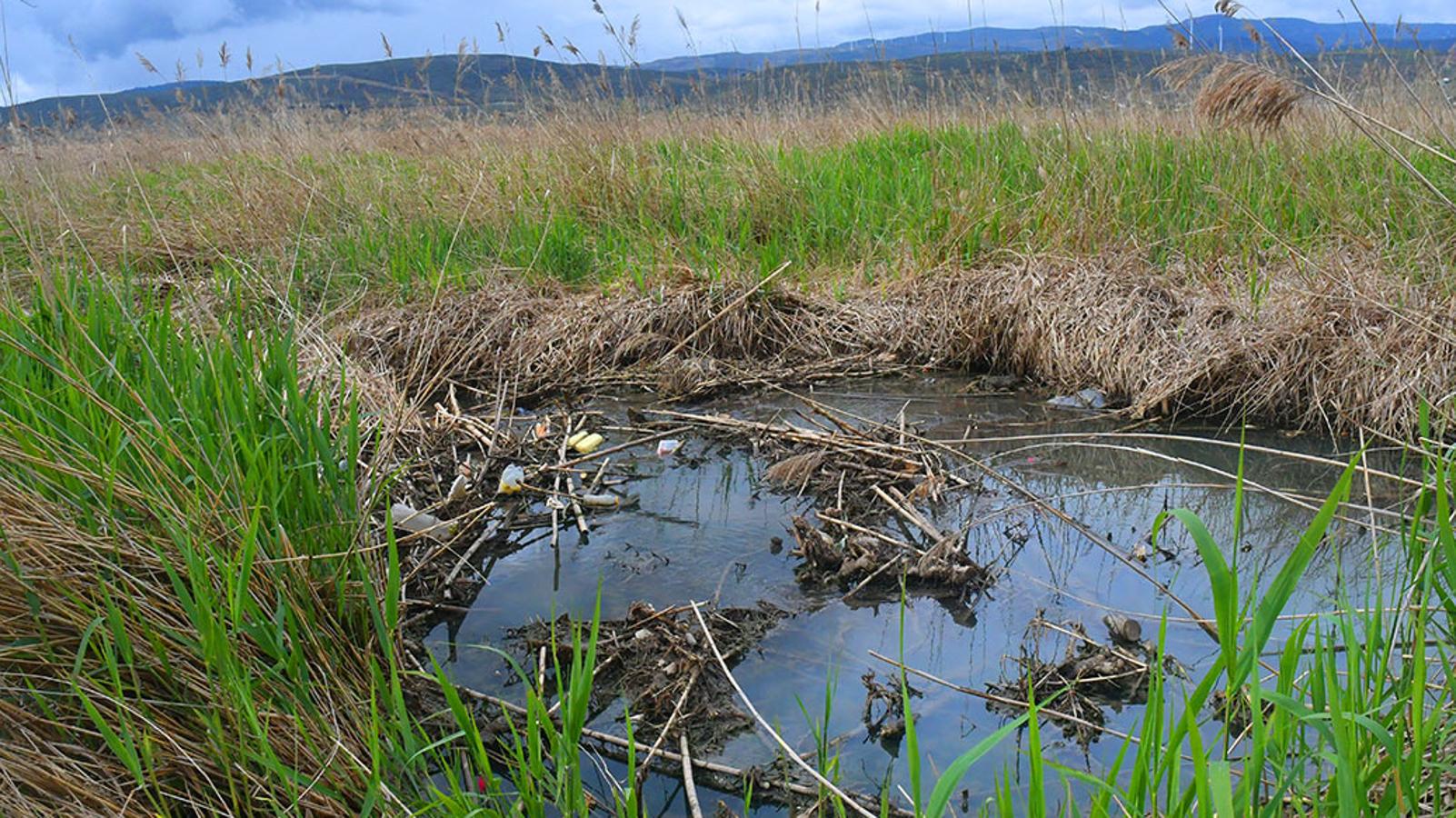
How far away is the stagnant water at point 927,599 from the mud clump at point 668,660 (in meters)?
0.06

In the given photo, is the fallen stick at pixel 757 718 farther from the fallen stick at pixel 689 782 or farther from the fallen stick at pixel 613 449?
the fallen stick at pixel 613 449

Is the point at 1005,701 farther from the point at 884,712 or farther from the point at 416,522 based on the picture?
the point at 416,522

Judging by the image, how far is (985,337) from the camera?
16.1 ft

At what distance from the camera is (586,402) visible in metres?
4.67

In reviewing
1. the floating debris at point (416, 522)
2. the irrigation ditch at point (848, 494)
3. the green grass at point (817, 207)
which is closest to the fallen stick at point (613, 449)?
the irrigation ditch at point (848, 494)

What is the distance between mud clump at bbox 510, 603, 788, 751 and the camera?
7.54 ft

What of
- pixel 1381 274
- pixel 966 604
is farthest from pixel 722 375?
pixel 1381 274

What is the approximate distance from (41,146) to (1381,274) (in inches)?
376

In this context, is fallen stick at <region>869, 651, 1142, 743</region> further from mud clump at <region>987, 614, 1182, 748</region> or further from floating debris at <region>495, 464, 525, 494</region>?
floating debris at <region>495, 464, 525, 494</region>

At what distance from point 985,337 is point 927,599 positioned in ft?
7.67

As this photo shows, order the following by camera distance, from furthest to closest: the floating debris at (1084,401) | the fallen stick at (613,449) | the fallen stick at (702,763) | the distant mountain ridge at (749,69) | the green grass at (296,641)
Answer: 1. the distant mountain ridge at (749,69)
2. the floating debris at (1084,401)
3. the fallen stick at (613,449)
4. the fallen stick at (702,763)
5. the green grass at (296,641)

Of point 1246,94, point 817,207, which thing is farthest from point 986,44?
point 1246,94

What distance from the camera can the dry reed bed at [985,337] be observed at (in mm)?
3977

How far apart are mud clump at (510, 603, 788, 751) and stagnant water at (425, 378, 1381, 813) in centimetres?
6
